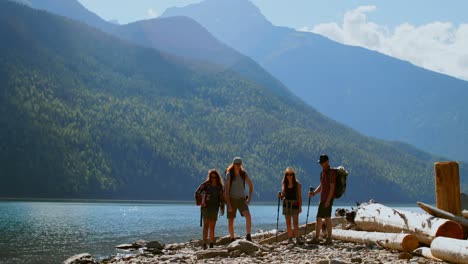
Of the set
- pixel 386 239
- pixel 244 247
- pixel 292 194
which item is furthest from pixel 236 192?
pixel 386 239

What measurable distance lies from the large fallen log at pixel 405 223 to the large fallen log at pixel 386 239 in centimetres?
38

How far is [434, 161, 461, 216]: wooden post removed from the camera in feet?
54.8

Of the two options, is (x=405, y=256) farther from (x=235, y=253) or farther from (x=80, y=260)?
(x=80, y=260)

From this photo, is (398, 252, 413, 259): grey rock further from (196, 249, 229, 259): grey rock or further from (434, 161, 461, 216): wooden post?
(196, 249, 229, 259): grey rock

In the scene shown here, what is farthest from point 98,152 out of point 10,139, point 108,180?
point 10,139

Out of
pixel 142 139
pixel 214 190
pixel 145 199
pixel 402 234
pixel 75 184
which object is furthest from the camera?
pixel 142 139

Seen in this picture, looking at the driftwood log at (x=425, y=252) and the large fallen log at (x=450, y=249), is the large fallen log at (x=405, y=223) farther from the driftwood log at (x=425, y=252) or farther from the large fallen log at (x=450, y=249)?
the large fallen log at (x=450, y=249)

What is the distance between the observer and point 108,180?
162750 millimetres

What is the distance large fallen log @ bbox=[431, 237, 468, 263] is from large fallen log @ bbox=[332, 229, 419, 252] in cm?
138

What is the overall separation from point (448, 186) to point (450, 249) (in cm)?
437

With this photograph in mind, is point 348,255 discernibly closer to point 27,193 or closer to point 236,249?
point 236,249

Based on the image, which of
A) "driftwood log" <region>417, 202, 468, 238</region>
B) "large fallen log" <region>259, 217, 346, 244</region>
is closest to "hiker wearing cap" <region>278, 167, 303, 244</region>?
"large fallen log" <region>259, 217, 346, 244</region>

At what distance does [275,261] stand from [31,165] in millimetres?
144747

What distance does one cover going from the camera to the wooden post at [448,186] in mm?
16703
